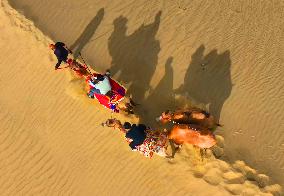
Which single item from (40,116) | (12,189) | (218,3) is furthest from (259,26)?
(12,189)

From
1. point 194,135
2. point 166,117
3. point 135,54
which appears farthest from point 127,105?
point 194,135

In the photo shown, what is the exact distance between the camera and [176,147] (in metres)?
11.4

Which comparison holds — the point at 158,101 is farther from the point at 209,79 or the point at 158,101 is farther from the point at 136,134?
the point at 136,134

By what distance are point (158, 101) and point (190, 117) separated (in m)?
1.09

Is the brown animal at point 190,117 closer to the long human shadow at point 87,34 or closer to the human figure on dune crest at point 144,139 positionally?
the human figure on dune crest at point 144,139

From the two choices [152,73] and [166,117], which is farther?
[152,73]

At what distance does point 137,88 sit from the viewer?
39.2ft

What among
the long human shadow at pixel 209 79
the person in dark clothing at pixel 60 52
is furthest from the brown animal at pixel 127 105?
the person in dark clothing at pixel 60 52

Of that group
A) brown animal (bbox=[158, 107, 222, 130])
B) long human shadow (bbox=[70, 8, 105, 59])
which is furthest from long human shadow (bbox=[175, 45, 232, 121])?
long human shadow (bbox=[70, 8, 105, 59])

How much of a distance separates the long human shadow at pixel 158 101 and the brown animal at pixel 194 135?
89cm

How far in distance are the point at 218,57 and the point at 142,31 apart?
2.19 meters

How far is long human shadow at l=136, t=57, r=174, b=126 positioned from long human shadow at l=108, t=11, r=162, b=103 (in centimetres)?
22

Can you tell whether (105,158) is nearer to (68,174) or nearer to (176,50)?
(68,174)

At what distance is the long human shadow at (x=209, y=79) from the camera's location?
11797 millimetres
